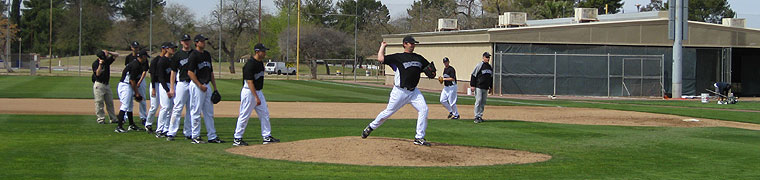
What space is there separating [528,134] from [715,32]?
26.8 m

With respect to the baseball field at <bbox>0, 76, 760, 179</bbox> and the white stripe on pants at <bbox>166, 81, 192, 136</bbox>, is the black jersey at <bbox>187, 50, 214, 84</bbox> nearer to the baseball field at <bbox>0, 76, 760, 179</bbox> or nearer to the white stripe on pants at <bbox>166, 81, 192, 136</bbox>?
the white stripe on pants at <bbox>166, 81, 192, 136</bbox>

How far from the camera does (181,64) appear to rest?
12.3 m

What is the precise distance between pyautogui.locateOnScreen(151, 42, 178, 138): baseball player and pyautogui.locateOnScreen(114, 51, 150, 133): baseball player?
120cm

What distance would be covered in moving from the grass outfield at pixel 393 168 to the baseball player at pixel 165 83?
0.35 metres

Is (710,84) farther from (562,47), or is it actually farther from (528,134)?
(528,134)

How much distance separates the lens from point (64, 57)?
96312mm

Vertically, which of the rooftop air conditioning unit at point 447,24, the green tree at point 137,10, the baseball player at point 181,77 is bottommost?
the baseball player at point 181,77

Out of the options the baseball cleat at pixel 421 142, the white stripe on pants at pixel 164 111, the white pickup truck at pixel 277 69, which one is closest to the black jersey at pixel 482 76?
the baseball cleat at pixel 421 142

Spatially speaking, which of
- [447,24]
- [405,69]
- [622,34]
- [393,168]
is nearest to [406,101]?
[405,69]

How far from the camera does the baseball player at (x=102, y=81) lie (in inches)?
599

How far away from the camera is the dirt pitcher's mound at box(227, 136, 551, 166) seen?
34.1 feet

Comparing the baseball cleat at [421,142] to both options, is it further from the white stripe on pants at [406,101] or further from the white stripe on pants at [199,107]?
the white stripe on pants at [199,107]

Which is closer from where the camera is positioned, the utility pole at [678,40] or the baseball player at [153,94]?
the baseball player at [153,94]

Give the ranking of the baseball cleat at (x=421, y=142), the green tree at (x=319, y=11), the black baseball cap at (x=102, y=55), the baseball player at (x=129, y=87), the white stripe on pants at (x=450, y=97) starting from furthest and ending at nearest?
the green tree at (x=319, y=11) → the white stripe on pants at (x=450, y=97) → the black baseball cap at (x=102, y=55) → the baseball player at (x=129, y=87) → the baseball cleat at (x=421, y=142)
